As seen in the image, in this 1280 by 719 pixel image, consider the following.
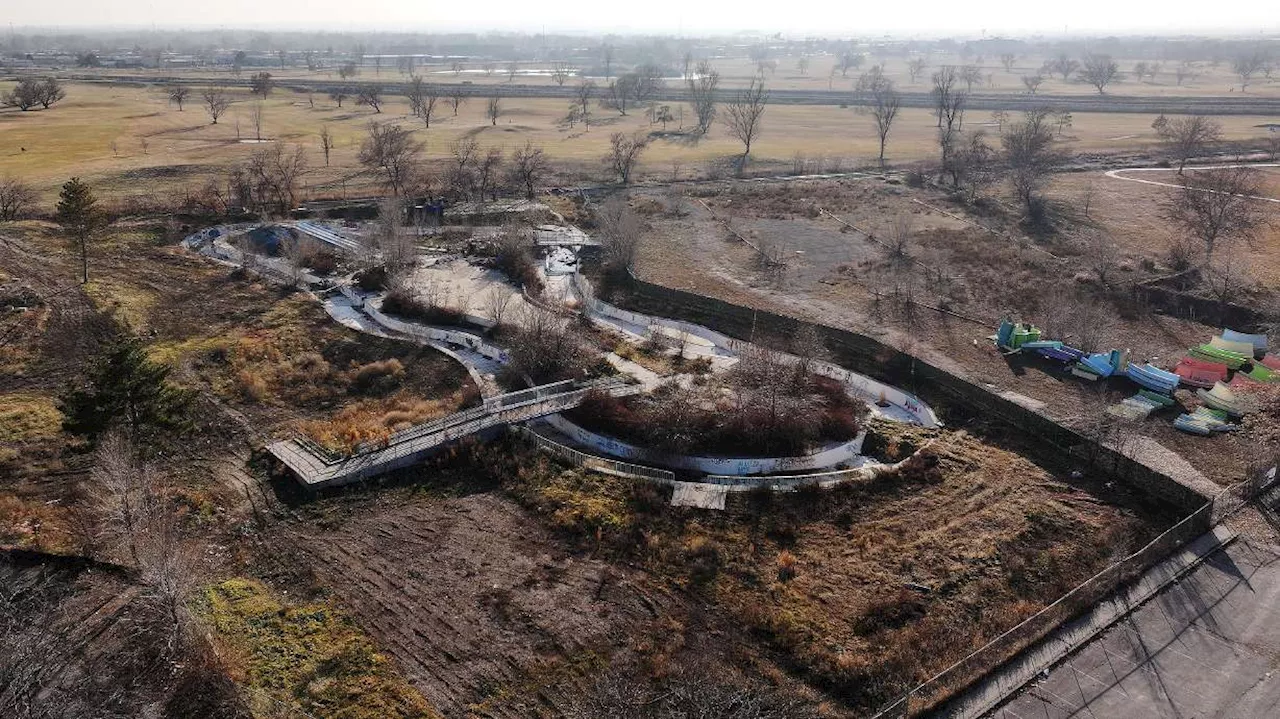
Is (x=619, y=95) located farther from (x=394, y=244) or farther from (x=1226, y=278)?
(x=1226, y=278)

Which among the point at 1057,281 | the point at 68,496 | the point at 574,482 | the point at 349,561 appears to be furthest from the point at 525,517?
the point at 1057,281

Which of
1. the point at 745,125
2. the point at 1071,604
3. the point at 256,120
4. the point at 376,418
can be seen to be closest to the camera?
the point at 1071,604

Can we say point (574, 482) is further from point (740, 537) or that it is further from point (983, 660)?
point (983, 660)

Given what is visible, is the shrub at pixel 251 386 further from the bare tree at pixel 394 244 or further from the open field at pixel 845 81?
the open field at pixel 845 81

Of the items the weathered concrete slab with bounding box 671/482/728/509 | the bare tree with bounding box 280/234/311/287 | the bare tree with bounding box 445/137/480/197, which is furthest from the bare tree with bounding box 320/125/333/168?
the weathered concrete slab with bounding box 671/482/728/509

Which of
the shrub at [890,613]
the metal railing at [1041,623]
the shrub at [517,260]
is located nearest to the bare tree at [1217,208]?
the metal railing at [1041,623]

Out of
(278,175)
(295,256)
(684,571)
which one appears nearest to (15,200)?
(278,175)
